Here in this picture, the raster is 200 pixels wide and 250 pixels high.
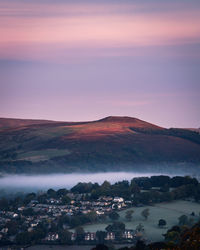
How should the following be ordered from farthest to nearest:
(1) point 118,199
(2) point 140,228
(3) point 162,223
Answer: (1) point 118,199 → (3) point 162,223 → (2) point 140,228

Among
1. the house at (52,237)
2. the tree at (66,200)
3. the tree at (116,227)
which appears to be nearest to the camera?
the tree at (116,227)

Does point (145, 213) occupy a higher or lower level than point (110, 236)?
higher

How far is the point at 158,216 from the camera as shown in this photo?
103000mm

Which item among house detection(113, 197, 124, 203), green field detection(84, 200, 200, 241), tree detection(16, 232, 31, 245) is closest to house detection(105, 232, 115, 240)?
green field detection(84, 200, 200, 241)

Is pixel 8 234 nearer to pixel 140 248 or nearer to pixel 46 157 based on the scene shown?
pixel 140 248

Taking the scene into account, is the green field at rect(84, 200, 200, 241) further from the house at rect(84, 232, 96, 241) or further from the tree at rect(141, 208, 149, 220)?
the house at rect(84, 232, 96, 241)

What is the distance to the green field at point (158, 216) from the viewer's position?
9300 centimetres

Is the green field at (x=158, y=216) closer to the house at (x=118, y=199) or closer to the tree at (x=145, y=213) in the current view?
the tree at (x=145, y=213)

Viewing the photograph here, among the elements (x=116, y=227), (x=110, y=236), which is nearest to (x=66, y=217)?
(x=116, y=227)

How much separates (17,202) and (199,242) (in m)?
74.3

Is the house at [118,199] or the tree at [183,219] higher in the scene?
the house at [118,199]

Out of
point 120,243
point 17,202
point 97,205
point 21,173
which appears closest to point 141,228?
point 120,243

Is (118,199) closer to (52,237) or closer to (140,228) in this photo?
(140,228)

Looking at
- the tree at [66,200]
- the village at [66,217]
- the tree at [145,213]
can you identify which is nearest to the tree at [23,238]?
the village at [66,217]
